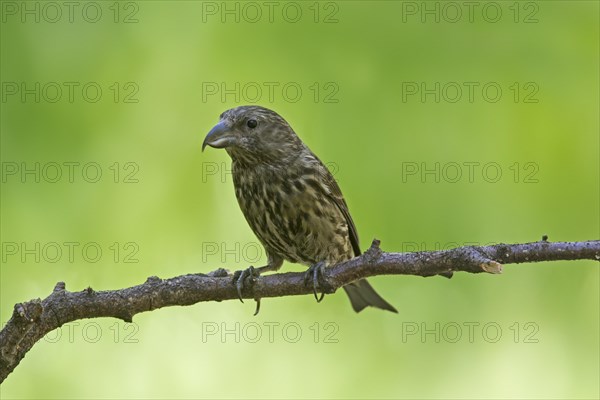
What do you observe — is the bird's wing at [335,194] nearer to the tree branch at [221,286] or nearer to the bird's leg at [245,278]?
the bird's leg at [245,278]

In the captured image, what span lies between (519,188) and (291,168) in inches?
55.2

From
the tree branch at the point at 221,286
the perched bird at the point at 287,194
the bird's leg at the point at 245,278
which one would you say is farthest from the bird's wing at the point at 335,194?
the tree branch at the point at 221,286

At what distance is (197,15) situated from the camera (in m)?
4.83

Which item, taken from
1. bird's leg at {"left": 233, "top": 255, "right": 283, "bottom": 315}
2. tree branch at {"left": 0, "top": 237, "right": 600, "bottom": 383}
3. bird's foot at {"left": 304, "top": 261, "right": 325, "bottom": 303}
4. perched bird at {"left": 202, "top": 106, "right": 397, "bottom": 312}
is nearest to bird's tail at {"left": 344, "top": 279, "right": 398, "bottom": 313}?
perched bird at {"left": 202, "top": 106, "right": 397, "bottom": 312}

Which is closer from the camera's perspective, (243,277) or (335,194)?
(243,277)

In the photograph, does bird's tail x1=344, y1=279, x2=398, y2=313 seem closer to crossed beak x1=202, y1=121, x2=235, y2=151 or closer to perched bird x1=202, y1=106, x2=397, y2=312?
perched bird x1=202, y1=106, x2=397, y2=312

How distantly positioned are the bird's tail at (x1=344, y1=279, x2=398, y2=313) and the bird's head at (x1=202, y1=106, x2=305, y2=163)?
2.91ft

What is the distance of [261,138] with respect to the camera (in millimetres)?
5129

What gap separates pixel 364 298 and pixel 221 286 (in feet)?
4.69

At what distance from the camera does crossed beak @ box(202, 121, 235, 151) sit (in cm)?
474

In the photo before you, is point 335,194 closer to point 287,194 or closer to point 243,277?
point 287,194

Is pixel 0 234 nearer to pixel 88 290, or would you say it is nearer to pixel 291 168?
pixel 88 290

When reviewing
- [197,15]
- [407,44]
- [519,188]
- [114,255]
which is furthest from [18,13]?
[519,188]

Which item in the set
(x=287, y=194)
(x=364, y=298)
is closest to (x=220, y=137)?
(x=287, y=194)
